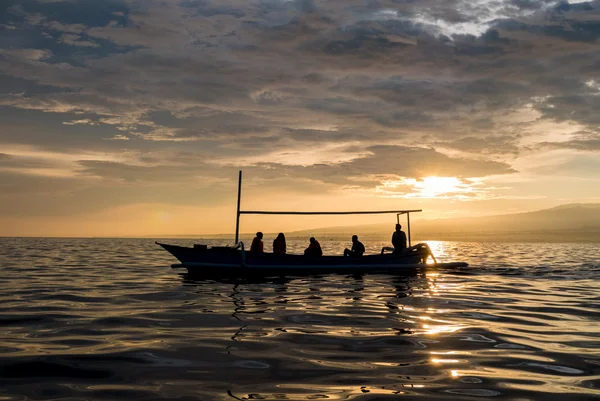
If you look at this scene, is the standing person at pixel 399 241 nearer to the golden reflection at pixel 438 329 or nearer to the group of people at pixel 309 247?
the group of people at pixel 309 247

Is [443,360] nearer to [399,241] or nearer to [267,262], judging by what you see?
[267,262]

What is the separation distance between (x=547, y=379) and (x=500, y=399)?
145cm

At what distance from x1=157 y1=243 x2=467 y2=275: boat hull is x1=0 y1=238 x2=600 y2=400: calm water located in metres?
6.02

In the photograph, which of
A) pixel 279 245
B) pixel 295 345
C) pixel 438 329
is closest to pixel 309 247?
pixel 279 245

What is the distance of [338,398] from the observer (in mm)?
6367

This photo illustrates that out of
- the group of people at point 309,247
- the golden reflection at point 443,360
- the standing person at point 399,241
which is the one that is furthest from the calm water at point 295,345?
the standing person at point 399,241

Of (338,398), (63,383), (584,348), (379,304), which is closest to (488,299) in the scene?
(379,304)

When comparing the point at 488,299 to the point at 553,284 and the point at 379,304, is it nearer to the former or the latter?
the point at 379,304

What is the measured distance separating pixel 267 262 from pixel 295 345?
52.8 feet

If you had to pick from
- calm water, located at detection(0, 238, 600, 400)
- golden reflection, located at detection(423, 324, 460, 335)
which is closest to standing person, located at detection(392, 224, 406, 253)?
calm water, located at detection(0, 238, 600, 400)

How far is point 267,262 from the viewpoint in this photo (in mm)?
25641

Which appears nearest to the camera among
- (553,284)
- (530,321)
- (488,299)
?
(530,321)

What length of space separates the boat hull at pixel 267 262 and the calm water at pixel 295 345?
602 centimetres

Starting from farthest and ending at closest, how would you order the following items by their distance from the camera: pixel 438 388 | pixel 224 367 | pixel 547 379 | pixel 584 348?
pixel 584 348 → pixel 224 367 → pixel 547 379 → pixel 438 388
